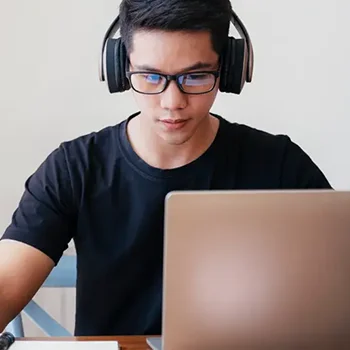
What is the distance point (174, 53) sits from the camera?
1.11m

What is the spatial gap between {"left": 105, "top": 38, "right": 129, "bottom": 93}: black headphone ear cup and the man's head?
0.02 metres

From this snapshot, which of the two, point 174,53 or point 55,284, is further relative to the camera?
point 55,284

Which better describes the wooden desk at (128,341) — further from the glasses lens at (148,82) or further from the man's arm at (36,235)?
the glasses lens at (148,82)

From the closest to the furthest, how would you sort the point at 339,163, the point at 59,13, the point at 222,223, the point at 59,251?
the point at 222,223 → the point at 59,251 → the point at 59,13 → the point at 339,163

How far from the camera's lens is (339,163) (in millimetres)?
1925

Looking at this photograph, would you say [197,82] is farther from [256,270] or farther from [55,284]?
[55,284]

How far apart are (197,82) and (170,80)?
0.05m

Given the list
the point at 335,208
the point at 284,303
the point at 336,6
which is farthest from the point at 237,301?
the point at 336,6

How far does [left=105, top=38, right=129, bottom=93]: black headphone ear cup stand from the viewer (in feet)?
3.85

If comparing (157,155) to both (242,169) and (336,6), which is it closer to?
(242,169)

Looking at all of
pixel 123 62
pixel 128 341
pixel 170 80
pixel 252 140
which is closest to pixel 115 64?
pixel 123 62

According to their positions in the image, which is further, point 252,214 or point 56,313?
point 56,313

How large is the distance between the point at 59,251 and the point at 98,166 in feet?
0.57

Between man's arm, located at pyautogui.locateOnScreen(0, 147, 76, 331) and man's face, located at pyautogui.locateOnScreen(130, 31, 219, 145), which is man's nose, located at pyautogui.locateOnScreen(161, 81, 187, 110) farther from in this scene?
man's arm, located at pyautogui.locateOnScreen(0, 147, 76, 331)
